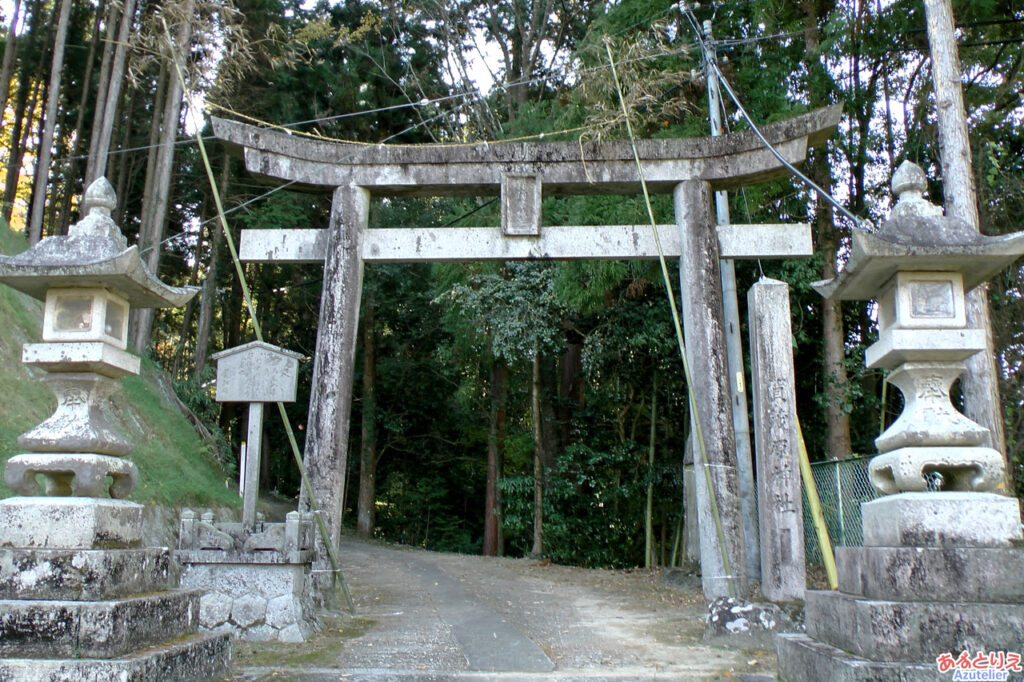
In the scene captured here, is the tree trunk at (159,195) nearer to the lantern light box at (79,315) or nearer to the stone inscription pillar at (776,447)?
the lantern light box at (79,315)

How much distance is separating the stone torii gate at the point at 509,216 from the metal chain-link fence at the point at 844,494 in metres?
2.05

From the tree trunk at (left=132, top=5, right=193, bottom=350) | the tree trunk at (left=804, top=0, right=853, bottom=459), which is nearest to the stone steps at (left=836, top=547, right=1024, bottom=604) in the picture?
the tree trunk at (left=804, top=0, right=853, bottom=459)

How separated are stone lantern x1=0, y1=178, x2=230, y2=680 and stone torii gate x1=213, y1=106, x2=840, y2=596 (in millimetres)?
2772

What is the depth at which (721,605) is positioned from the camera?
19.2ft

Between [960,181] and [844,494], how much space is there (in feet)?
10.8

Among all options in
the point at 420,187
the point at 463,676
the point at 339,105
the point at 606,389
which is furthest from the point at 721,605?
the point at 339,105

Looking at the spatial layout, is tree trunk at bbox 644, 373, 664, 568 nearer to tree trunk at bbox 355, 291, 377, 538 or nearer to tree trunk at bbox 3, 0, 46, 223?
tree trunk at bbox 355, 291, 377, 538

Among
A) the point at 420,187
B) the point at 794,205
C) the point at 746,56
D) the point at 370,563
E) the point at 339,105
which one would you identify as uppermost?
the point at 339,105

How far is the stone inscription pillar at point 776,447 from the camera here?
6.19m

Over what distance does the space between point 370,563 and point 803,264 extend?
762cm

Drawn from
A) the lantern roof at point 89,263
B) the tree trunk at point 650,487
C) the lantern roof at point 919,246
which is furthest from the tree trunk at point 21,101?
the lantern roof at point 919,246

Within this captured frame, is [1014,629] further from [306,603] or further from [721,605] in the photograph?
[306,603]

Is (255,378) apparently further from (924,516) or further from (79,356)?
(924,516)

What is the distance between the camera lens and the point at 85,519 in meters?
3.59
